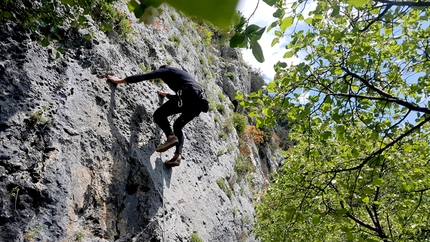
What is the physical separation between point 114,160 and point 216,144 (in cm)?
353

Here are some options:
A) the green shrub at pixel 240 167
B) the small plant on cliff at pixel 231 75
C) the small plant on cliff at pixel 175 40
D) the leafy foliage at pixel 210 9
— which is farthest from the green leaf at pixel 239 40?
the small plant on cliff at pixel 231 75

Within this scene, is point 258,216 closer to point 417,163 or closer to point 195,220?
point 195,220

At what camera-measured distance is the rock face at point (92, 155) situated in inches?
121

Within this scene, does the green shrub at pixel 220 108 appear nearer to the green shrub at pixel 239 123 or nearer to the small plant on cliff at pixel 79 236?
the green shrub at pixel 239 123

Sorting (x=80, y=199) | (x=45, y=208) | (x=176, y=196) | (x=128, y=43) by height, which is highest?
(x=128, y=43)

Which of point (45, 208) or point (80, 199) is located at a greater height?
point (80, 199)

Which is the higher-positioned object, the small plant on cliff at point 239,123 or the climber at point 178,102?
the small plant on cliff at point 239,123

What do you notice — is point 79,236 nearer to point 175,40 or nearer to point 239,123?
point 175,40

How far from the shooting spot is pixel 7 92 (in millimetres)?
3281

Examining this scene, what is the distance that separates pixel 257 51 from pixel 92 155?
11.2ft

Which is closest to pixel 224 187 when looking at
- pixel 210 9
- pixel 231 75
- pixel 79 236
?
pixel 79 236

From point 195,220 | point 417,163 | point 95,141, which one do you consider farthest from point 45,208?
point 417,163

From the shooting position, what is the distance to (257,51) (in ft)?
2.90

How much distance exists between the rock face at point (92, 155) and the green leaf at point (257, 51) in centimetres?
282
